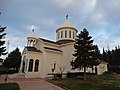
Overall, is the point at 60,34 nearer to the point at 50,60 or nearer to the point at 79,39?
the point at 50,60

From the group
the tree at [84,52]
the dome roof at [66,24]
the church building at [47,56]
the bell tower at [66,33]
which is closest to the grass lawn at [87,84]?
the tree at [84,52]

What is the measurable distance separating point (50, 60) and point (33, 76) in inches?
192

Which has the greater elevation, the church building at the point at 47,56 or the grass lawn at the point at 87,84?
the church building at the point at 47,56

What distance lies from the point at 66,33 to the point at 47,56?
11062 millimetres

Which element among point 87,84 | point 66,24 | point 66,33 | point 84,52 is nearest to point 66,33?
point 66,33

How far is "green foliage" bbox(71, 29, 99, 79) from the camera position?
74.0ft

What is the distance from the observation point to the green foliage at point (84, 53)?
888 inches

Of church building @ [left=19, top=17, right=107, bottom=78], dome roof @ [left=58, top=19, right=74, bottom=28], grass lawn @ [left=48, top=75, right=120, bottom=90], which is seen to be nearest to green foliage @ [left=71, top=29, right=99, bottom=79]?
grass lawn @ [left=48, top=75, right=120, bottom=90]

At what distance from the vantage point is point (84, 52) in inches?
901

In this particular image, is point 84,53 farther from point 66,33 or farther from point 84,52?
point 66,33

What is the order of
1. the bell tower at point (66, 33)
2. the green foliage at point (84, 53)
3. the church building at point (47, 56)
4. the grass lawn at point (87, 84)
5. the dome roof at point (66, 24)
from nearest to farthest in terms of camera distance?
1. the grass lawn at point (87, 84)
2. the green foliage at point (84, 53)
3. the church building at point (47, 56)
4. the bell tower at point (66, 33)
5. the dome roof at point (66, 24)

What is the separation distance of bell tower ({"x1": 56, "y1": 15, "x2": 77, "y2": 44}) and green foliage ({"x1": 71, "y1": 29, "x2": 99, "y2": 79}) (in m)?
13.4

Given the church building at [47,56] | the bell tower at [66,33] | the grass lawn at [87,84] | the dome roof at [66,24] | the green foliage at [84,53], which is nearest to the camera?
the grass lawn at [87,84]

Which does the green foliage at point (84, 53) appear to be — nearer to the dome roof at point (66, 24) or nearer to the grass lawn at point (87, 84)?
the grass lawn at point (87, 84)
